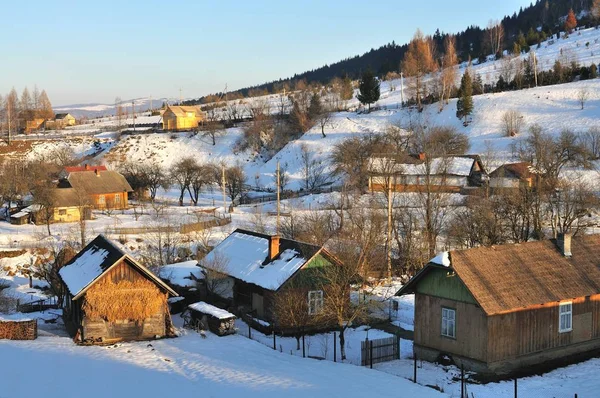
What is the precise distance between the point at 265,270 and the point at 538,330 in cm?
1145

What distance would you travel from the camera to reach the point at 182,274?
32.8 m

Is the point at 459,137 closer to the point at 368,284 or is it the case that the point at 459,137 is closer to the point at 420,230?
the point at 420,230

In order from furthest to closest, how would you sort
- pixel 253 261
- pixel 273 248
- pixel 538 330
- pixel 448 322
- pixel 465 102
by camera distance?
pixel 465 102 → pixel 253 261 → pixel 273 248 → pixel 448 322 → pixel 538 330

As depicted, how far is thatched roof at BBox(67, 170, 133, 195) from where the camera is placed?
58.0m

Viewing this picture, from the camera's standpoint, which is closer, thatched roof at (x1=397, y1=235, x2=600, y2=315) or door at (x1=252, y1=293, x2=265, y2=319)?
thatched roof at (x1=397, y1=235, x2=600, y2=315)

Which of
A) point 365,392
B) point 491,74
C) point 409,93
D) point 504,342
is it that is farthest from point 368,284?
point 491,74

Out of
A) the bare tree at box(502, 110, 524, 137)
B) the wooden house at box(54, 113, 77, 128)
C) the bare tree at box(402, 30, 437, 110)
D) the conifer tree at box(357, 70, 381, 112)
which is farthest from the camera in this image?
the wooden house at box(54, 113, 77, 128)

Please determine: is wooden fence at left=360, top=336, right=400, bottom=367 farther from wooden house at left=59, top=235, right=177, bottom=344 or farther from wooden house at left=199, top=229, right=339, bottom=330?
wooden house at left=59, top=235, right=177, bottom=344

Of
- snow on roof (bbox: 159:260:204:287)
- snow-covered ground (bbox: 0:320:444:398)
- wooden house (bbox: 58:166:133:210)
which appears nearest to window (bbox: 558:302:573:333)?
snow-covered ground (bbox: 0:320:444:398)

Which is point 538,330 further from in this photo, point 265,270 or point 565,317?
point 265,270

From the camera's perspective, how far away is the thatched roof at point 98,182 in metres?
58.0

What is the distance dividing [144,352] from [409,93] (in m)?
73.3

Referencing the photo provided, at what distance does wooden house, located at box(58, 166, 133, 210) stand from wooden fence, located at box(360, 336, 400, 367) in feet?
134

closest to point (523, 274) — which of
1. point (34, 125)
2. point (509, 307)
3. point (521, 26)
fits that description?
point (509, 307)
